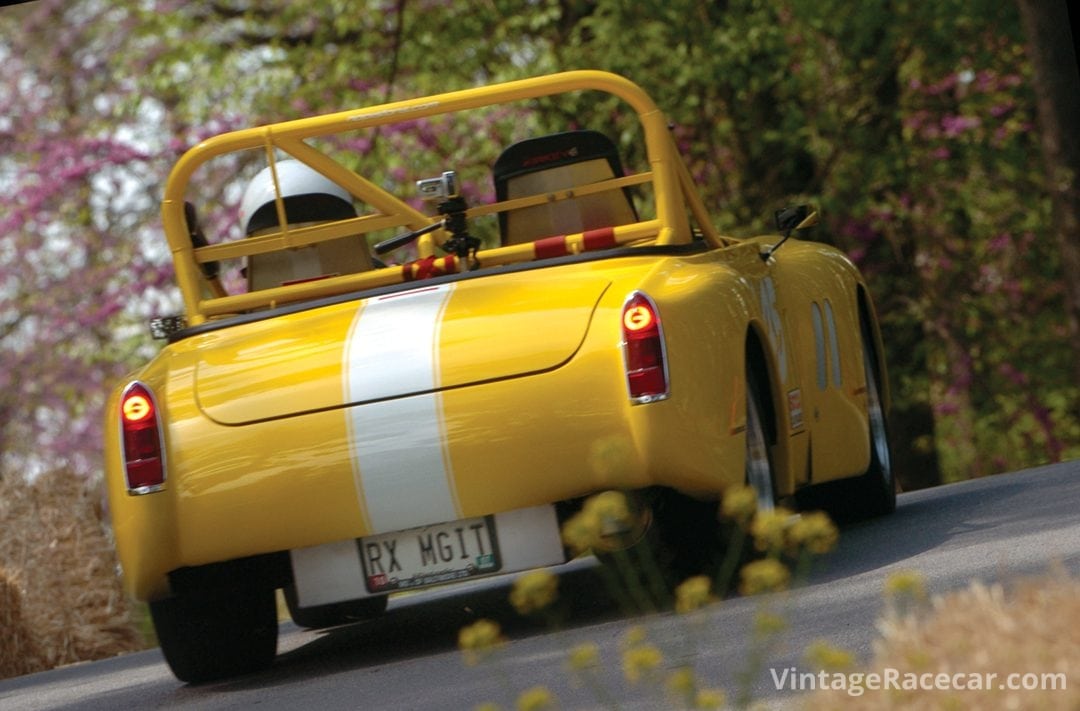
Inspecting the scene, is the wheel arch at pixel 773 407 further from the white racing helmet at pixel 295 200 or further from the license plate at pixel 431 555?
the white racing helmet at pixel 295 200

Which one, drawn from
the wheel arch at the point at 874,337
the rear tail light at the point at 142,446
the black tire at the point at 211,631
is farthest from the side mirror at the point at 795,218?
the rear tail light at the point at 142,446

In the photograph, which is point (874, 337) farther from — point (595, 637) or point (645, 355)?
point (595, 637)

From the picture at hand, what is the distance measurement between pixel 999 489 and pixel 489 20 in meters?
8.99

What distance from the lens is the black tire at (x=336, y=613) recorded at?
8.73m

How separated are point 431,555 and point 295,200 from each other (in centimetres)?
215

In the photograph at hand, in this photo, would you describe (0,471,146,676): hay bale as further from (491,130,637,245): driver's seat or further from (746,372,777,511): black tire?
(746,372,777,511): black tire

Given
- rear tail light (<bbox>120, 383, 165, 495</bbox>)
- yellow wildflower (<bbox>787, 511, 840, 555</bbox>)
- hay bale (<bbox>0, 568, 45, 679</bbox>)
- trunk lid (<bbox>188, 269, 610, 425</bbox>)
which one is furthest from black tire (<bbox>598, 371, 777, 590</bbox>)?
hay bale (<bbox>0, 568, 45, 679</bbox>)

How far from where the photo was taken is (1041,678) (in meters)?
3.39

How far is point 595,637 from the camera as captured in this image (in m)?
6.44

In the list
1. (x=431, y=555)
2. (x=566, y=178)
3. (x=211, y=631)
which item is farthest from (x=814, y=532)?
(x=566, y=178)

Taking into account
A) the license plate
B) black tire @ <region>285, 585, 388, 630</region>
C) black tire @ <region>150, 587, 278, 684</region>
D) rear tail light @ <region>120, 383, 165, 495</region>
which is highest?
rear tail light @ <region>120, 383, 165, 495</region>

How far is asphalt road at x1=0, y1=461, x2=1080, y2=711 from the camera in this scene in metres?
5.61

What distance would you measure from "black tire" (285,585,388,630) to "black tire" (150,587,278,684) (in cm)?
106

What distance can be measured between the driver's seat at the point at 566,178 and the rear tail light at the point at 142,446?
187 cm
